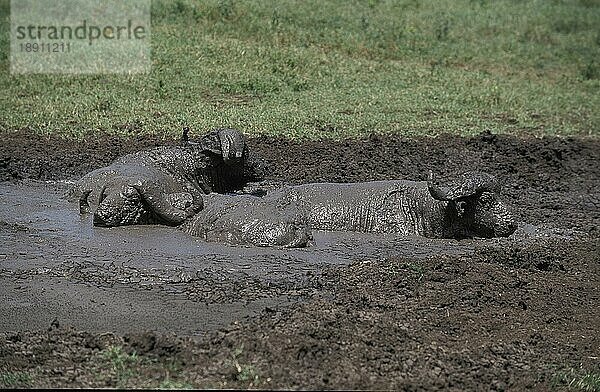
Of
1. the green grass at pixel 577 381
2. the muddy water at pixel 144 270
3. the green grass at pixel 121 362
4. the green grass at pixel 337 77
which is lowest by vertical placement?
the green grass at pixel 577 381

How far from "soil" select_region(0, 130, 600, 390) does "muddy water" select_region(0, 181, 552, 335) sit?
0.06 feet

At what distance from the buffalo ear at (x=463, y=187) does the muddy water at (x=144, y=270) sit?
41 centimetres

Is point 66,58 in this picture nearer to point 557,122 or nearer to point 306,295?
point 557,122

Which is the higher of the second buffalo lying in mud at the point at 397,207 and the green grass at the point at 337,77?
the green grass at the point at 337,77

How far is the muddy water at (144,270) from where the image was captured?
6.16 m

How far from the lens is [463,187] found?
331 inches

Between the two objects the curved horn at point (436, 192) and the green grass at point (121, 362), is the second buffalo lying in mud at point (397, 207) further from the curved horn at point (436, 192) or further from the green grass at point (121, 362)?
the green grass at point (121, 362)

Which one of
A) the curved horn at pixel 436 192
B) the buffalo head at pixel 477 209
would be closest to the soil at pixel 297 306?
the buffalo head at pixel 477 209

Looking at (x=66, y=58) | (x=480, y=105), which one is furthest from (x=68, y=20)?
(x=480, y=105)

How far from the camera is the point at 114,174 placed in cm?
897

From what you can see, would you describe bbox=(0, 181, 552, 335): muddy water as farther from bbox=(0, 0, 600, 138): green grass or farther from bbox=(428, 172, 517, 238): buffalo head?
bbox=(0, 0, 600, 138): green grass

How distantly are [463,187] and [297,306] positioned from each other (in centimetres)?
270

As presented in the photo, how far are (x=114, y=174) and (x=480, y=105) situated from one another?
683cm

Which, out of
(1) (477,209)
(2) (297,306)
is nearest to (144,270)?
(2) (297,306)
